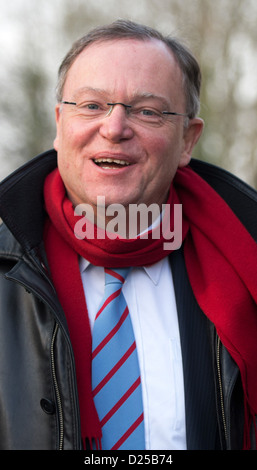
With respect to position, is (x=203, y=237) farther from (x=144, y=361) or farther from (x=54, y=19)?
(x=54, y=19)

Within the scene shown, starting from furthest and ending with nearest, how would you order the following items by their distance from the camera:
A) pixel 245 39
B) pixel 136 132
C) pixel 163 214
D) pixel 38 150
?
pixel 38 150
pixel 245 39
pixel 163 214
pixel 136 132

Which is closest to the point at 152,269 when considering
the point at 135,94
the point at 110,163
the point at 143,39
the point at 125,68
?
the point at 110,163

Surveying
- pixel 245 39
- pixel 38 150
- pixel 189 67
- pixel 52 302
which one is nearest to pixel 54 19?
pixel 38 150

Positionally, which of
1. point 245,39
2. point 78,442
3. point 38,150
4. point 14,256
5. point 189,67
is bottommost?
point 78,442

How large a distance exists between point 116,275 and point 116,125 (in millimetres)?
665

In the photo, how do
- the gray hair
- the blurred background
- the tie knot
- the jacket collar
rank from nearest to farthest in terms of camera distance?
the jacket collar, the tie knot, the gray hair, the blurred background

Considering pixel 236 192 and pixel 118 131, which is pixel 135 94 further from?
pixel 236 192

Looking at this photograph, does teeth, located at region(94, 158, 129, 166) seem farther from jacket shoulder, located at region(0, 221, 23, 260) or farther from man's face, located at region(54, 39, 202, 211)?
jacket shoulder, located at region(0, 221, 23, 260)

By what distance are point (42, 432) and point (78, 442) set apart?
145 mm

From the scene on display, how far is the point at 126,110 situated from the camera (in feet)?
8.22

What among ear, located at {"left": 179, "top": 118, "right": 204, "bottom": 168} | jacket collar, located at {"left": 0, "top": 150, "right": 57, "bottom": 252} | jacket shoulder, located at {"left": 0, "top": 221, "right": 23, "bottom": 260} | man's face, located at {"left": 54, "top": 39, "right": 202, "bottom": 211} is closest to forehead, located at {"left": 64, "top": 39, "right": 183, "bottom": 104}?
man's face, located at {"left": 54, "top": 39, "right": 202, "bottom": 211}

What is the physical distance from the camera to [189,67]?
2793 millimetres

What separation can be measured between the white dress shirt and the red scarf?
0.08m

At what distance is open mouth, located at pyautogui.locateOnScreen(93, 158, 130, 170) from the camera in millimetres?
2477
